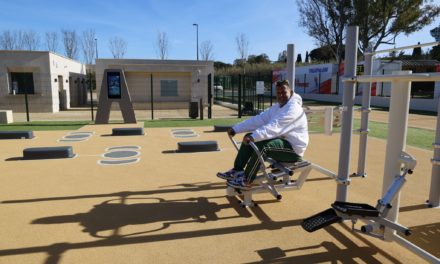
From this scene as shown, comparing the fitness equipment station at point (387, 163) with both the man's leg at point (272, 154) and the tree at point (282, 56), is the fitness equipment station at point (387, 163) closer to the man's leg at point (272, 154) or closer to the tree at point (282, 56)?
the man's leg at point (272, 154)

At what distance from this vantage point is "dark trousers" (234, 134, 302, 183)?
4.09 m

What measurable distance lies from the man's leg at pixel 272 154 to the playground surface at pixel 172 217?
0.49 m

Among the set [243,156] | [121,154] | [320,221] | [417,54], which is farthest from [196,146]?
[417,54]

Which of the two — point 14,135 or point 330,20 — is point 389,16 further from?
point 14,135

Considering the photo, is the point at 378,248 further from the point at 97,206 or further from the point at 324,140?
the point at 324,140

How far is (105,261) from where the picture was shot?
3029 millimetres

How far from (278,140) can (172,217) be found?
5.11 ft

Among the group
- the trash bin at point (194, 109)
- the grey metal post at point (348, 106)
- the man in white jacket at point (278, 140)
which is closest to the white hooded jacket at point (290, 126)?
the man in white jacket at point (278, 140)

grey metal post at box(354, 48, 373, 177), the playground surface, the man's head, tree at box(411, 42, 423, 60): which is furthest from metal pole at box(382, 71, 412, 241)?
tree at box(411, 42, 423, 60)

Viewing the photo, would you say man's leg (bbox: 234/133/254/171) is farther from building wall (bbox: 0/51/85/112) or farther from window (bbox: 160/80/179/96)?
window (bbox: 160/80/179/96)

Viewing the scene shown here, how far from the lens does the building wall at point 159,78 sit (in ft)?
75.9

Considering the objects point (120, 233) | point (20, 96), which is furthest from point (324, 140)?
point (20, 96)

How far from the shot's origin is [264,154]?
4.14 metres

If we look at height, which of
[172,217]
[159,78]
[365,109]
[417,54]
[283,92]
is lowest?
[172,217]
